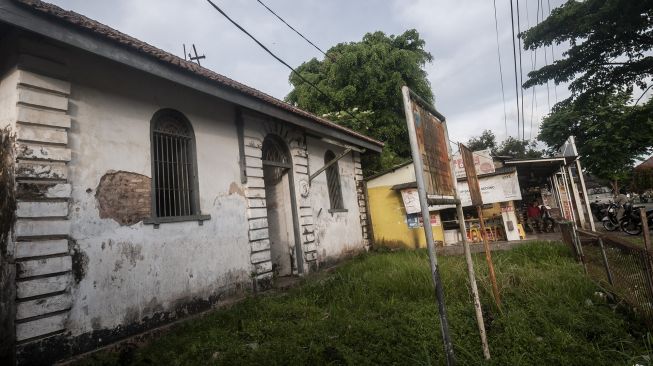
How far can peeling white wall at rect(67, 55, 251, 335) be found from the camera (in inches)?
158

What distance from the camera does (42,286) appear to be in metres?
3.48

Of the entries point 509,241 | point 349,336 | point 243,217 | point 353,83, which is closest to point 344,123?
point 353,83

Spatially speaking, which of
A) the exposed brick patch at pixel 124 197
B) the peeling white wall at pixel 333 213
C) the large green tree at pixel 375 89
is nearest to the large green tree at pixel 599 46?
the large green tree at pixel 375 89

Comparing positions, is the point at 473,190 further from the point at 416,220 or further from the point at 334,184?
the point at 416,220

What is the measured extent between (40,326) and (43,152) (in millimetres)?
1887

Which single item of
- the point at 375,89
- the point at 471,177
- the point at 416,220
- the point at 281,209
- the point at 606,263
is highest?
the point at 375,89

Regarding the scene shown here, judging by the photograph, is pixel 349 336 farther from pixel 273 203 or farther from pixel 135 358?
pixel 273 203

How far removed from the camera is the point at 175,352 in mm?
3578

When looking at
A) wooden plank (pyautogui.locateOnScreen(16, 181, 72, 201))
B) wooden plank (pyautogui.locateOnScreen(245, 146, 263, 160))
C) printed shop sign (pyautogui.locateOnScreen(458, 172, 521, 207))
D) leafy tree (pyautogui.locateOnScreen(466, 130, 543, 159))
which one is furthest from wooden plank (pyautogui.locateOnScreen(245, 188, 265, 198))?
leafy tree (pyautogui.locateOnScreen(466, 130, 543, 159))

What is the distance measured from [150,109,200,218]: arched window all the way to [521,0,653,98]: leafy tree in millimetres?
11916

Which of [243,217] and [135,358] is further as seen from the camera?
[243,217]

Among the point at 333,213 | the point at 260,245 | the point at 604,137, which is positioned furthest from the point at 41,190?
the point at 604,137

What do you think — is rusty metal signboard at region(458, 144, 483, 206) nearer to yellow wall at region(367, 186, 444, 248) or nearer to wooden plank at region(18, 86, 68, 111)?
wooden plank at region(18, 86, 68, 111)

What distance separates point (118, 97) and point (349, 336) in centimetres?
447
